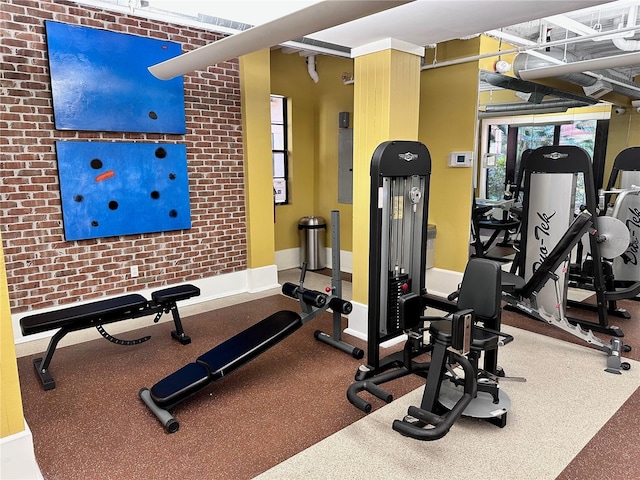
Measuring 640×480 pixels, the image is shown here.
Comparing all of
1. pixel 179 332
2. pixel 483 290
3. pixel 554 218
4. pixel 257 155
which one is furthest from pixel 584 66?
pixel 179 332

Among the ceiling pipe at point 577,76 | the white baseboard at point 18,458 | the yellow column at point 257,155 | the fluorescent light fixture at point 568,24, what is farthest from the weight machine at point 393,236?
the ceiling pipe at point 577,76

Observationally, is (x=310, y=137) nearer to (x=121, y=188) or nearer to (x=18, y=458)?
(x=121, y=188)

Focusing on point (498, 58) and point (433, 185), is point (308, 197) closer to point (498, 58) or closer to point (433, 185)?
point (433, 185)

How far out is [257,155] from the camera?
517cm

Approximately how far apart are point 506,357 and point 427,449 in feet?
4.90

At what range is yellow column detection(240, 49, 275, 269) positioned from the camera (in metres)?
5.00

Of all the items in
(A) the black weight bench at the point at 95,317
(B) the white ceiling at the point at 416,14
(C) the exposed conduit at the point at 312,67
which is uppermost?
(C) the exposed conduit at the point at 312,67

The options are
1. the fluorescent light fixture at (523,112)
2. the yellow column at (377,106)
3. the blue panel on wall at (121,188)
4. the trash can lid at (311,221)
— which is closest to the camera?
the yellow column at (377,106)

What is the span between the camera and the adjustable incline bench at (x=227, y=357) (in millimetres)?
2686

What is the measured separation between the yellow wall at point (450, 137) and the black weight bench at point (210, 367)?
2.54 meters

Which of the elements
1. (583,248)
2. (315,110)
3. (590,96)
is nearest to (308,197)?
(315,110)

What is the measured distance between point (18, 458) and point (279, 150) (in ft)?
16.3

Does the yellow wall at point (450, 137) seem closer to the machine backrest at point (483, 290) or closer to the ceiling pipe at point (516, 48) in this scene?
the ceiling pipe at point (516, 48)

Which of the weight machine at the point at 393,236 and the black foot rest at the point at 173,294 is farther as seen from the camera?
the black foot rest at the point at 173,294
